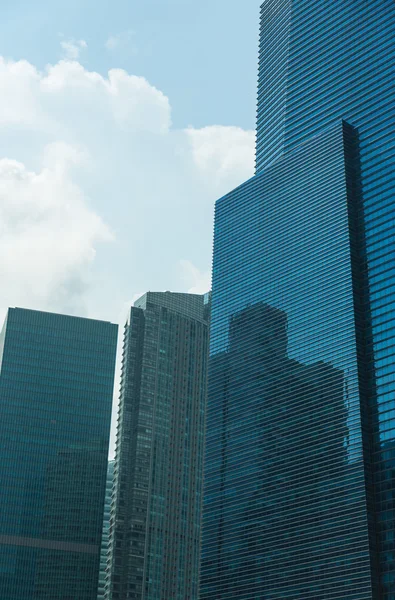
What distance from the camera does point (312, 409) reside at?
166 meters


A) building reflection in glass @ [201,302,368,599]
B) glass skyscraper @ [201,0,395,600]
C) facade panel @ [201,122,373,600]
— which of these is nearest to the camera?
glass skyscraper @ [201,0,395,600]

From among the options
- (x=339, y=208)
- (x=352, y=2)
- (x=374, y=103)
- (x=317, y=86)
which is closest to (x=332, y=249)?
(x=339, y=208)

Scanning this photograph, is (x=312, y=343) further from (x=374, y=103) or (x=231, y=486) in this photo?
(x=374, y=103)

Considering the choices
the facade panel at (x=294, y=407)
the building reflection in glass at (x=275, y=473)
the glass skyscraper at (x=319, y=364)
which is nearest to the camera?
the glass skyscraper at (x=319, y=364)

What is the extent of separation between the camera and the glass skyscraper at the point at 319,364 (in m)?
152

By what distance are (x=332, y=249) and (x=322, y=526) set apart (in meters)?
50.6

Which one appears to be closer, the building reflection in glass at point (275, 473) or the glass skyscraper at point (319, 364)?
the glass skyscraper at point (319, 364)

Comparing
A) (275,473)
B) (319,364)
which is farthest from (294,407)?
(275,473)

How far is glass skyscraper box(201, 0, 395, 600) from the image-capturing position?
499 feet

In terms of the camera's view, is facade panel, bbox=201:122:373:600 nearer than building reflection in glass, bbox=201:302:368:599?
No

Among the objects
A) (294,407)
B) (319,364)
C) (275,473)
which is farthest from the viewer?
(294,407)

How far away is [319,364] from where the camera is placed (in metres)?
166

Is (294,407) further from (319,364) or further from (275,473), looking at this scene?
(275,473)

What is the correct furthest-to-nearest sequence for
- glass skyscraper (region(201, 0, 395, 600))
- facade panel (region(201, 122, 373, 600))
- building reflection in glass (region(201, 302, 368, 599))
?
facade panel (region(201, 122, 373, 600))
building reflection in glass (region(201, 302, 368, 599))
glass skyscraper (region(201, 0, 395, 600))
